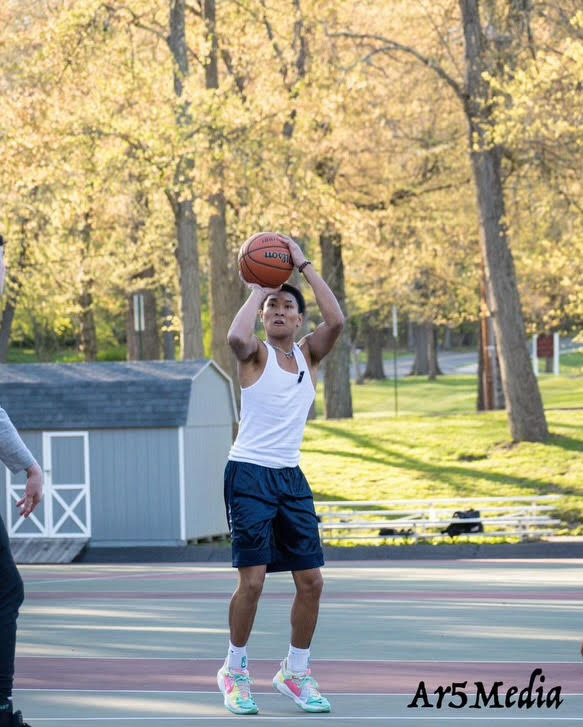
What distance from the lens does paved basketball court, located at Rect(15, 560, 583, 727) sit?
23.5 ft

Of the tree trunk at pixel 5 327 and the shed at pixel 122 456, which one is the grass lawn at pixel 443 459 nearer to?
the shed at pixel 122 456

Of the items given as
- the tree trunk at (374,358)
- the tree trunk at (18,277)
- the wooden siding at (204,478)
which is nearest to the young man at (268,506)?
the wooden siding at (204,478)

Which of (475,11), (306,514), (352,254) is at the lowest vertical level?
(306,514)

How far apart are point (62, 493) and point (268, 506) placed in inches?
674

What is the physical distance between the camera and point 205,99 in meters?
27.3

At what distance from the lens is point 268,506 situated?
727 centimetres

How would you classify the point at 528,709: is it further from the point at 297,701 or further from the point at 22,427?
the point at 22,427

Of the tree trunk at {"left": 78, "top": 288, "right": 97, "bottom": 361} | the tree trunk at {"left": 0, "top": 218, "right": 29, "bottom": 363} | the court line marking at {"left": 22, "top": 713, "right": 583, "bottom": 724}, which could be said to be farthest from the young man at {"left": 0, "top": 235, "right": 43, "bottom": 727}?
the tree trunk at {"left": 78, "top": 288, "right": 97, "bottom": 361}

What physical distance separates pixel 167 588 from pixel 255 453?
29.0ft

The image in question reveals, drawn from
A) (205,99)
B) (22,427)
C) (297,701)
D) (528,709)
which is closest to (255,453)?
(297,701)

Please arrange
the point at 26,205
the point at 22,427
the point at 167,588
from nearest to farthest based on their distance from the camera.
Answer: the point at 167,588 < the point at 22,427 < the point at 26,205

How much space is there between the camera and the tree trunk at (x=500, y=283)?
28812mm

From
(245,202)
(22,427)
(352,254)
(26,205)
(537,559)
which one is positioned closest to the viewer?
(537,559)

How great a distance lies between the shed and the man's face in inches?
625
